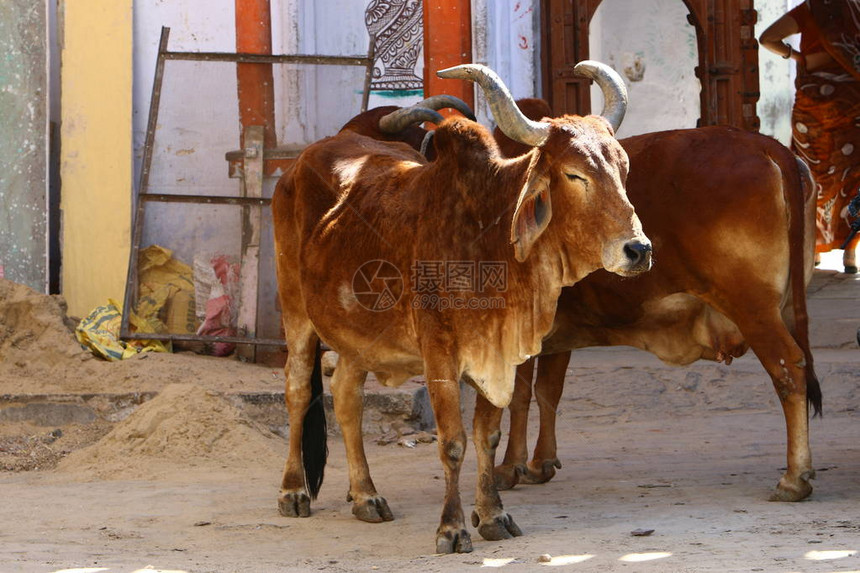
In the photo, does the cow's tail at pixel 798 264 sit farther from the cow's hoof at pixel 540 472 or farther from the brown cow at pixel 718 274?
the cow's hoof at pixel 540 472

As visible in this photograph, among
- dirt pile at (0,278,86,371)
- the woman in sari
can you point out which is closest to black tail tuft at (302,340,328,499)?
dirt pile at (0,278,86,371)

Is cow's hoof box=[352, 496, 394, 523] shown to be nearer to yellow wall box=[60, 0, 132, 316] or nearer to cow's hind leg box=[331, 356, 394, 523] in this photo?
cow's hind leg box=[331, 356, 394, 523]

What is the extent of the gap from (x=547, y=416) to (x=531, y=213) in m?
1.86

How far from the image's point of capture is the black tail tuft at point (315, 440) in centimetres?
541

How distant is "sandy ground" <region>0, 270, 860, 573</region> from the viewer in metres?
4.23

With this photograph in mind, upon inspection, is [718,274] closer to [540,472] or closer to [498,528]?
[540,472]

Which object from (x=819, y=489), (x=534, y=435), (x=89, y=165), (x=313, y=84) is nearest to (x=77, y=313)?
(x=89, y=165)

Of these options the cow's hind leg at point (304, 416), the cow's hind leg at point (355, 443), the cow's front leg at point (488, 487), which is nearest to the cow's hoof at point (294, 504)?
the cow's hind leg at point (304, 416)

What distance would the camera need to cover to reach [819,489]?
5.25 metres

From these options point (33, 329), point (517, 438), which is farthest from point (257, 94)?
point (517, 438)

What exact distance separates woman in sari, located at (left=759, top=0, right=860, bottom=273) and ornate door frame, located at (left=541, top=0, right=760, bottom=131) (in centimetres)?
209

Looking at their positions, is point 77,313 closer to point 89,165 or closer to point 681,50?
point 89,165

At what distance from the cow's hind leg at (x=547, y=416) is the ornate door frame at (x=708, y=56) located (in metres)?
3.08

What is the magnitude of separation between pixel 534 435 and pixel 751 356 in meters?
1.74
